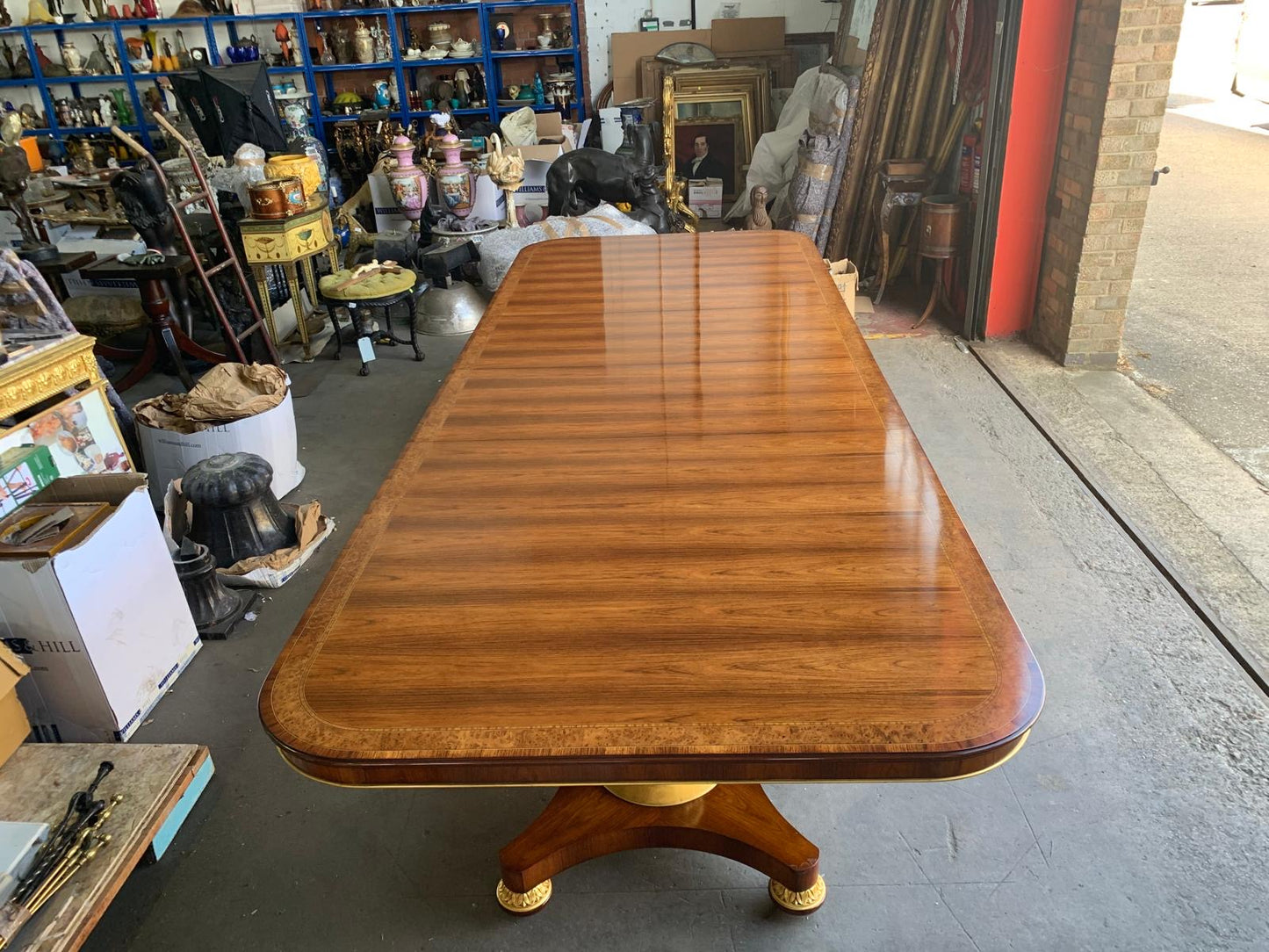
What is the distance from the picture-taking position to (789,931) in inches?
71.7

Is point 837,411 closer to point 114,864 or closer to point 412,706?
point 412,706

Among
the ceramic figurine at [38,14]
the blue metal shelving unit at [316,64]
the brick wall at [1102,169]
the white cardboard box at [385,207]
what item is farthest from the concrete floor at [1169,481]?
the ceramic figurine at [38,14]

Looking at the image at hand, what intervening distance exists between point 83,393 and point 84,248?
12.4 ft

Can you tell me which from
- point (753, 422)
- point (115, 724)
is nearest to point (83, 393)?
point (115, 724)

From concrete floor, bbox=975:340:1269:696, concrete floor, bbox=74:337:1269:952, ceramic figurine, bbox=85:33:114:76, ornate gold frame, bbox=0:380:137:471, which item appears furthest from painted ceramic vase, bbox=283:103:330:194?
concrete floor, bbox=74:337:1269:952

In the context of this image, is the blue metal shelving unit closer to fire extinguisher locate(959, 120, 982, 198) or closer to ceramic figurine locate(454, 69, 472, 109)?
ceramic figurine locate(454, 69, 472, 109)

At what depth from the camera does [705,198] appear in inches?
279

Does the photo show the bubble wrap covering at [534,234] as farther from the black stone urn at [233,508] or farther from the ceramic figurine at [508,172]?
the black stone urn at [233,508]

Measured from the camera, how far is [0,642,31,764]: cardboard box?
203cm

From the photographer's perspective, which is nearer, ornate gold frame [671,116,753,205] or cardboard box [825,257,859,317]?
cardboard box [825,257,859,317]

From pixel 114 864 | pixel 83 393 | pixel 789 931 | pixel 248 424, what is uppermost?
pixel 83 393

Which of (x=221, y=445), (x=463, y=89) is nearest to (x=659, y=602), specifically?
(x=221, y=445)

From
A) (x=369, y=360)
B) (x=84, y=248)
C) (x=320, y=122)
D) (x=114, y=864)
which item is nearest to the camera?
(x=114, y=864)

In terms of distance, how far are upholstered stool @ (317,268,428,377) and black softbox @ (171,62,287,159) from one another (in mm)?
2119
